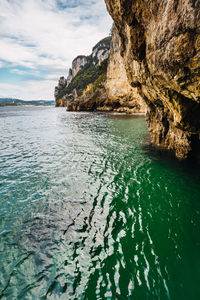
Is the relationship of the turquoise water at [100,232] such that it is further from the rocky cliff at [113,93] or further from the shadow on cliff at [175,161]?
the rocky cliff at [113,93]

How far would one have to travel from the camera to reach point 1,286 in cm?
434

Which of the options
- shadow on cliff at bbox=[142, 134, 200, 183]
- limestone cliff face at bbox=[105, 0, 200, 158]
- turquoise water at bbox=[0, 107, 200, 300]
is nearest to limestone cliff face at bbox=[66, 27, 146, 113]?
shadow on cliff at bbox=[142, 134, 200, 183]

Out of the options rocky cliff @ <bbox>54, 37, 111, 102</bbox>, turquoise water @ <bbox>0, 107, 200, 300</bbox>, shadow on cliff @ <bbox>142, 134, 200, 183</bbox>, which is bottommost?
turquoise water @ <bbox>0, 107, 200, 300</bbox>

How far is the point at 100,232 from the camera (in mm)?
6145

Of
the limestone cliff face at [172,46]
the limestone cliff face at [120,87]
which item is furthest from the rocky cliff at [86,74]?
the limestone cliff face at [172,46]

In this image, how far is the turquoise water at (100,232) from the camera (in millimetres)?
4324

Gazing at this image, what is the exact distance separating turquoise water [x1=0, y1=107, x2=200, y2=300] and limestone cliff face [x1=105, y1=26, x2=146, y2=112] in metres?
50.7

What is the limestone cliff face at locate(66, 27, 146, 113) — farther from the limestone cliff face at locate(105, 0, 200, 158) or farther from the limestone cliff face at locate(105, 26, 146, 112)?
the limestone cliff face at locate(105, 0, 200, 158)

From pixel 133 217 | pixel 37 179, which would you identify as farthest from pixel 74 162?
pixel 133 217

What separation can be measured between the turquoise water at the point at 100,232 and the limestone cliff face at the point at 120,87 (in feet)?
166

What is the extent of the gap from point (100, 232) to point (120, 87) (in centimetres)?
6199

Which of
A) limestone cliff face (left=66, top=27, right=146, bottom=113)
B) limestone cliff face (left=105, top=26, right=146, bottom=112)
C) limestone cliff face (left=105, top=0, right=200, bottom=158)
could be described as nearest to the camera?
limestone cliff face (left=105, top=0, right=200, bottom=158)

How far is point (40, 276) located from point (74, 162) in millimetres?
9408

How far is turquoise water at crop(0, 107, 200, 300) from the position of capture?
4.32 m
